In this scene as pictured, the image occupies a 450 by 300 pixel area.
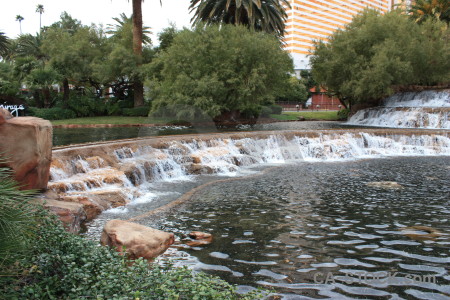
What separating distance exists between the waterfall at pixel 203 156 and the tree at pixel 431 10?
30.9 m

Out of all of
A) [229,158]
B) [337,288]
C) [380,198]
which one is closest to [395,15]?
[229,158]

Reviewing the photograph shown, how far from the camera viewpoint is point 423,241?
24.0 feet

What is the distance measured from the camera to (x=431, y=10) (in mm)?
47469

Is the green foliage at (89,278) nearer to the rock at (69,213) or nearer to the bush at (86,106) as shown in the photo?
the rock at (69,213)

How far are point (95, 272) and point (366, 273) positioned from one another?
3.76m

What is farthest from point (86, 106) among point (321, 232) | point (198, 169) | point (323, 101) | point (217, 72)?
point (323, 101)

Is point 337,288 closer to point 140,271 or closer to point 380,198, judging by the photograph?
point 140,271

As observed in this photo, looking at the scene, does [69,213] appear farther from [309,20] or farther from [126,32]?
[309,20]

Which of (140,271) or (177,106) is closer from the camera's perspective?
(140,271)

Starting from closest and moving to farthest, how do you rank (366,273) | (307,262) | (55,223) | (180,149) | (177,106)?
(55,223), (366,273), (307,262), (180,149), (177,106)

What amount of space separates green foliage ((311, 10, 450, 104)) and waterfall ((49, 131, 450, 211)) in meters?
12.3

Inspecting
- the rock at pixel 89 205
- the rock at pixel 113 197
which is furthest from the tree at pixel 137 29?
the rock at pixel 89 205

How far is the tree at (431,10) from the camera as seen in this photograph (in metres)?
46.4

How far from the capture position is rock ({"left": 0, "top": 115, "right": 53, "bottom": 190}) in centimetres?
784
